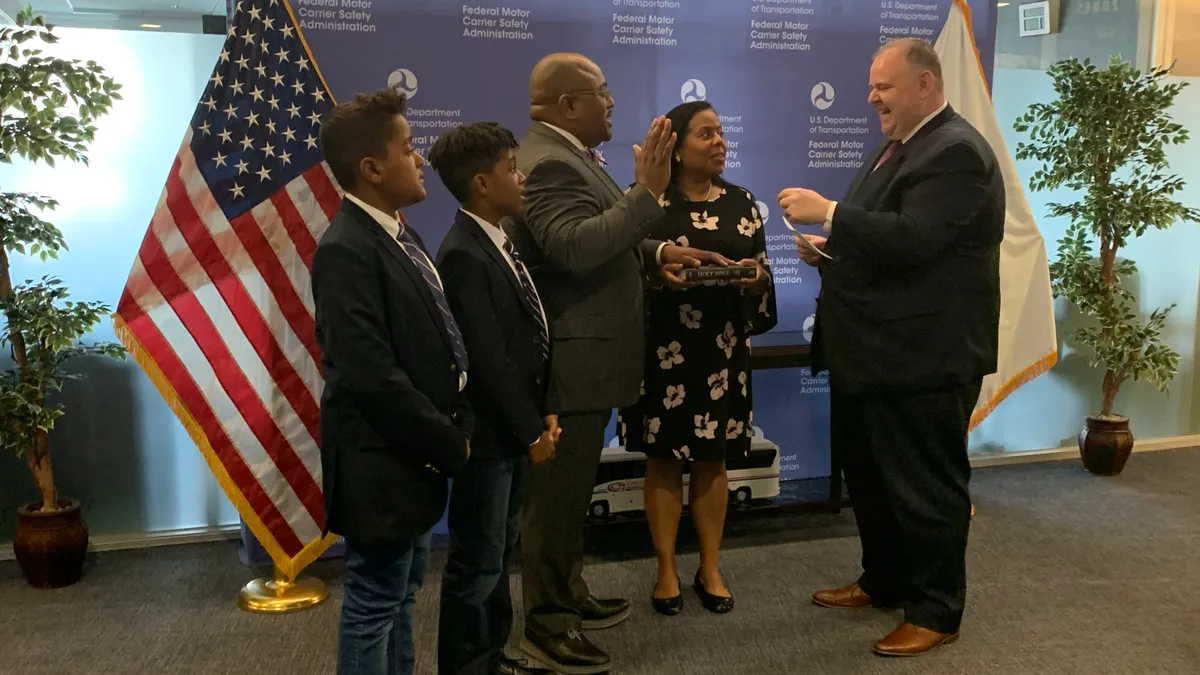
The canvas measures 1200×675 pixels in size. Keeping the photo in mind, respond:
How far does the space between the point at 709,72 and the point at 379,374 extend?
2.38 meters

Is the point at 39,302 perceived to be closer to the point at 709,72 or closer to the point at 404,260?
the point at 404,260

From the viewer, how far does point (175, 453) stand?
341 centimetres

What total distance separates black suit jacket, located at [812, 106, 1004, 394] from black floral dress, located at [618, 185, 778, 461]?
1.09 ft

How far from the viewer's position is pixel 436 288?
1833 mm

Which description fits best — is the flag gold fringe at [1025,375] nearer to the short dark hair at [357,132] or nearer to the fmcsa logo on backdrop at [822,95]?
the fmcsa logo on backdrop at [822,95]

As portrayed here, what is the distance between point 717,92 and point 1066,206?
1.85 metres

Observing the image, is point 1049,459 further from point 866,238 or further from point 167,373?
point 167,373

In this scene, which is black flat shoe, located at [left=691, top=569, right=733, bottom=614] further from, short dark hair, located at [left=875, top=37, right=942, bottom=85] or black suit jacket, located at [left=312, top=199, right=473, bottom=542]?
short dark hair, located at [left=875, top=37, right=942, bottom=85]

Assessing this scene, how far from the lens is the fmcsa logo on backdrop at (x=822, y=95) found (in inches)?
146

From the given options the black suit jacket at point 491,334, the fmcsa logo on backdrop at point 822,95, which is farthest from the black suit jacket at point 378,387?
the fmcsa logo on backdrop at point 822,95

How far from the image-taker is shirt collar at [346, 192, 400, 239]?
1.76m

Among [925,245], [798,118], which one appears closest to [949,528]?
[925,245]

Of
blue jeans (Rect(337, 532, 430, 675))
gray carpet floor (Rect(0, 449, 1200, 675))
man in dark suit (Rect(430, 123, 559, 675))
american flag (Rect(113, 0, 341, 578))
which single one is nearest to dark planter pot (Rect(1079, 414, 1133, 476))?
gray carpet floor (Rect(0, 449, 1200, 675))

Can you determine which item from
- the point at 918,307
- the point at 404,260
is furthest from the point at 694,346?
the point at 404,260
